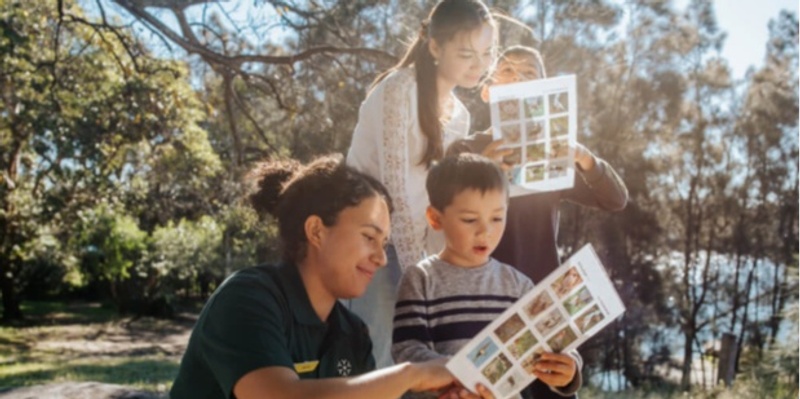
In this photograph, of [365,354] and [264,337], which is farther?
[365,354]

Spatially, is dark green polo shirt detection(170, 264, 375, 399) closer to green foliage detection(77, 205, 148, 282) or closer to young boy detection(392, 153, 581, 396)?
young boy detection(392, 153, 581, 396)

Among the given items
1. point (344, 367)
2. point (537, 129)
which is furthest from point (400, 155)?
point (344, 367)

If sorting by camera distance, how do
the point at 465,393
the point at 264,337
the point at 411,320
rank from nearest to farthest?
the point at 264,337 < the point at 465,393 < the point at 411,320

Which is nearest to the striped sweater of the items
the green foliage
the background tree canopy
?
the background tree canopy

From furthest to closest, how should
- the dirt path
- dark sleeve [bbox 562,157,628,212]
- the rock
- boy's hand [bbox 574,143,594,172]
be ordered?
the dirt path, the rock, dark sleeve [bbox 562,157,628,212], boy's hand [bbox 574,143,594,172]

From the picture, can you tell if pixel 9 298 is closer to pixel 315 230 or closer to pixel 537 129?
pixel 537 129

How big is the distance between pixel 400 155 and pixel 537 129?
0.40 metres

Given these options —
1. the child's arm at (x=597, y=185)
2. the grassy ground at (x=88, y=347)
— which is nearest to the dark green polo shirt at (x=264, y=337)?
the child's arm at (x=597, y=185)

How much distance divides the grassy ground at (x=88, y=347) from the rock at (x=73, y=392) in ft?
9.11

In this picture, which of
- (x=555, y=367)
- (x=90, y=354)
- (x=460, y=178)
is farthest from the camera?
(x=90, y=354)

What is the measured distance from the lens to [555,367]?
1732 millimetres

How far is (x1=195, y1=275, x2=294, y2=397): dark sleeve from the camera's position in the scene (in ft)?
4.83

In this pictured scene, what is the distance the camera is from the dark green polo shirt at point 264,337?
1.49 metres

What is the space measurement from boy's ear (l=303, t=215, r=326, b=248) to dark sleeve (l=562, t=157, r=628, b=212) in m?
1.07
